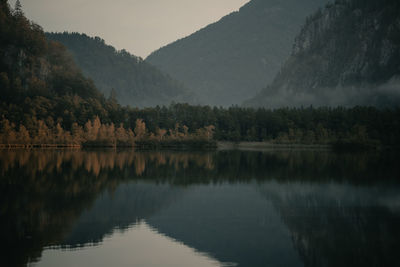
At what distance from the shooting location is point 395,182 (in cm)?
2788

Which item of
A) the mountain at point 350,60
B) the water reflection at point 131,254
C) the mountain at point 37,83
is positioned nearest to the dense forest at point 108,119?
the mountain at point 37,83

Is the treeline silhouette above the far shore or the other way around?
above

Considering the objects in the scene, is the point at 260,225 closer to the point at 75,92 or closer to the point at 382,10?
the point at 75,92

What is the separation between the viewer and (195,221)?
674 inches

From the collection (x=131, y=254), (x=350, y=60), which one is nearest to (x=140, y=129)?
(x=131, y=254)

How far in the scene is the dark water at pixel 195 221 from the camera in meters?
12.5

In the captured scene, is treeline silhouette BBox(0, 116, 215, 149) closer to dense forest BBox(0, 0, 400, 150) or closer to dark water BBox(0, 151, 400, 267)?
dense forest BBox(0, 0, 400, 150)

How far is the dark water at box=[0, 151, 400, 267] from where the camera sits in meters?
12.5

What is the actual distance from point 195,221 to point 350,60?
543 feet

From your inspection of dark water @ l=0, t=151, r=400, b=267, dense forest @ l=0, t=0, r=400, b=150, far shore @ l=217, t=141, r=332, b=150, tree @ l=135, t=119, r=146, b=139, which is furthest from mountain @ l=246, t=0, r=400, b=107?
dark water @ l=0, t=151, r=400, b=267

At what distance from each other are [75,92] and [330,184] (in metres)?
95.6

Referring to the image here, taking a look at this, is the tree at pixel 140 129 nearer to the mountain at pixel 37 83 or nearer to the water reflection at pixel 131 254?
the mountain at pixel 37 83

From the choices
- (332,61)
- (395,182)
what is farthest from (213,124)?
(332,61)

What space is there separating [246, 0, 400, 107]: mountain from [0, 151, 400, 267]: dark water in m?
126
